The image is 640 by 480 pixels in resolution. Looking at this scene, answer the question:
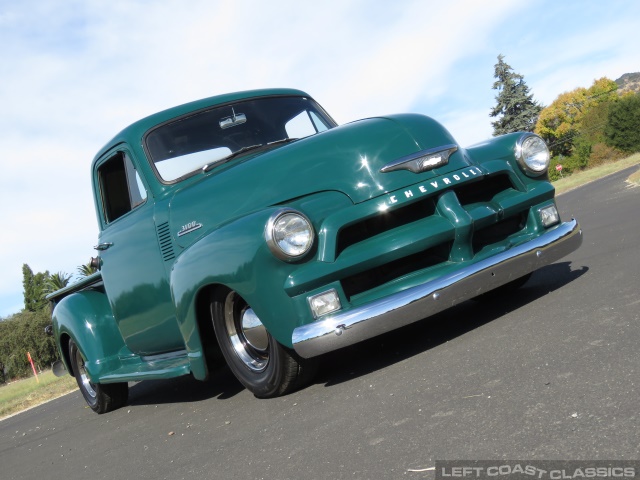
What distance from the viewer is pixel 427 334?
15.8ft

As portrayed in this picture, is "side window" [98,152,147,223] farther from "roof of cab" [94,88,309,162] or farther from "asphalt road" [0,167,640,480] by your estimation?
"asphalt road" [0,167,640,480]

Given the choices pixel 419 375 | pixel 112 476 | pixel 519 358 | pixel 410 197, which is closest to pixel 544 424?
pixel 519 358

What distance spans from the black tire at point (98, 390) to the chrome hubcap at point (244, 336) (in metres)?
2.54

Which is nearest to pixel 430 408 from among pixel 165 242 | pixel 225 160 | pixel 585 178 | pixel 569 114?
pixel 165 242

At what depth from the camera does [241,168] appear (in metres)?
4.53

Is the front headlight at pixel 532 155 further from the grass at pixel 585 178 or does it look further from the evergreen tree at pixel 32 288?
the evergreen tree at pixel 32 288

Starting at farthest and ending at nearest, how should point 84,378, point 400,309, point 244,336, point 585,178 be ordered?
1. point 585,178
2. point 84,378
3. point 244,336
4. point 400,309

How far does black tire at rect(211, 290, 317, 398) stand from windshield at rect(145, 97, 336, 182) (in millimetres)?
1181

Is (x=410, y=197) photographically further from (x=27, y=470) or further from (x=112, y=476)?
(x=27, y=470)

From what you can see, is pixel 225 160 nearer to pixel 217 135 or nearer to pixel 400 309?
pixel 217 135

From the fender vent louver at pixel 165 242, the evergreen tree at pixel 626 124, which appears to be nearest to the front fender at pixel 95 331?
the fender vent louver at pixel 165 242

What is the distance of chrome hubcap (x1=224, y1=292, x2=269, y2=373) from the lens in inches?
167

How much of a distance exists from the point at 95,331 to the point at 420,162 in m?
3.40

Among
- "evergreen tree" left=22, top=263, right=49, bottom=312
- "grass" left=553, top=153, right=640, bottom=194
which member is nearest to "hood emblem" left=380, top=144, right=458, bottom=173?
"grass" left=553, top=153, right=640, bottom=194
